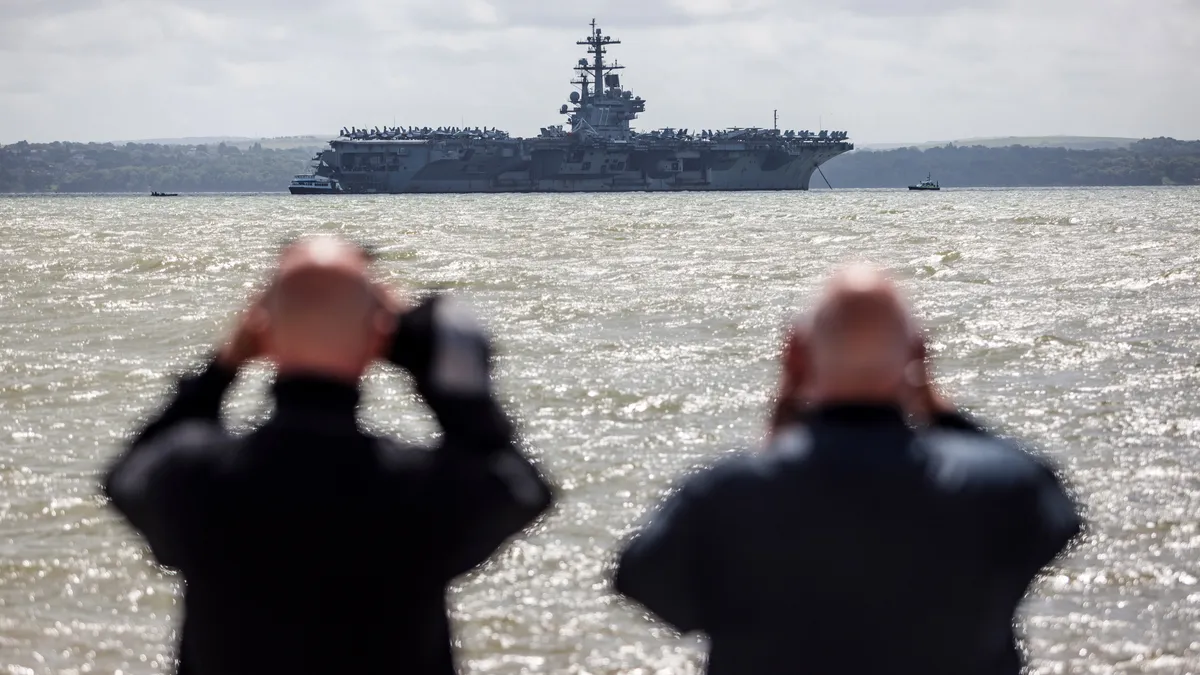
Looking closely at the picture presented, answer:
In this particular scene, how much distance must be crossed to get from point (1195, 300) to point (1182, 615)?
46.7 feet

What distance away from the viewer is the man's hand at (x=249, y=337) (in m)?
2.16

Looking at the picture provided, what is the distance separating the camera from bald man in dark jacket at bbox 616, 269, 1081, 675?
2016 millimetres

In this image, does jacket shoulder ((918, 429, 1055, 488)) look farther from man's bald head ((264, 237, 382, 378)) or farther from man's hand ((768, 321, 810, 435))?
man's bald head ((264, 237, 382, 378))

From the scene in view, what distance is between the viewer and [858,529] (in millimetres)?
2023

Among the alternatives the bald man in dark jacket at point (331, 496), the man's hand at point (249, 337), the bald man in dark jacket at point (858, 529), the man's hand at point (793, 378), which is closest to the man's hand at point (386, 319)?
the bald man in dark jacket at point (331, 496)

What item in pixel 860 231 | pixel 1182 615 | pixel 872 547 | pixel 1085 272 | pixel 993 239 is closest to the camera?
pixel 872 547

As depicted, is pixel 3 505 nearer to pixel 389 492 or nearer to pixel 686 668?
pixel 686 668

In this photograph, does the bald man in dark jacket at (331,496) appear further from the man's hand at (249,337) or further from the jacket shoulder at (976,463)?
the jacket shoulder at (976,463)

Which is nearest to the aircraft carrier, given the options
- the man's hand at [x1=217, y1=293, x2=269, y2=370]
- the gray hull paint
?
the gray hull paint

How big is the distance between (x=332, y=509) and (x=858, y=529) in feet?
2.54

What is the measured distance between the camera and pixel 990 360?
12.8 m

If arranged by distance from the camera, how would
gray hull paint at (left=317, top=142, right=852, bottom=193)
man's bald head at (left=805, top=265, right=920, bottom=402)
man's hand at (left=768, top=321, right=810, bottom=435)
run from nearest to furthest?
man's bald head at (left=805, top=265, right=920, bottom=402) → man's hand at (left=768, top=321, right=810, bottom=435) → gray hull paint at (left=317, top=142, right=852, bottom=193)

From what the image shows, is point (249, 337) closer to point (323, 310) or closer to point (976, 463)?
point (323, 310)

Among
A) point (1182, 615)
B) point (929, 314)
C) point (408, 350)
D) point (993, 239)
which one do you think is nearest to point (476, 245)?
point (993, 239)
